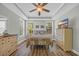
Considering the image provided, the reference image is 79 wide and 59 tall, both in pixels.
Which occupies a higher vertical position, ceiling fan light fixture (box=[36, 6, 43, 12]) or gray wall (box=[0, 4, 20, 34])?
ceiling fan light fixture (box=[36, 6, 43, 12])

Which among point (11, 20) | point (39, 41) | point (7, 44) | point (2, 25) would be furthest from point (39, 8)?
point (7, 44)

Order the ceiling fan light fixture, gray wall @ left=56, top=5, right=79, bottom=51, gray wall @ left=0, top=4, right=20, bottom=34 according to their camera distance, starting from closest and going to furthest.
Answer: gray wall @ left=0, top=4, right=20, bottom=34 → gray wall @ left=56, top=5, right=79, bottom=51 → the ceiling fan light fixture

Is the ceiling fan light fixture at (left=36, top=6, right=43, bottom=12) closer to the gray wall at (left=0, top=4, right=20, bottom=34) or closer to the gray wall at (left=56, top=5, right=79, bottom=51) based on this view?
the gray wall at (left=56, top=5, right=79, bottom=51)

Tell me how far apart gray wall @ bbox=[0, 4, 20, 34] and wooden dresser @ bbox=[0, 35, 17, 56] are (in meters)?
0.15

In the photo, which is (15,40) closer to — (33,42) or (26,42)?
(26,42)

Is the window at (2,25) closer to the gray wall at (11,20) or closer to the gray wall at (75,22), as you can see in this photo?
the gray wall at (11,20)

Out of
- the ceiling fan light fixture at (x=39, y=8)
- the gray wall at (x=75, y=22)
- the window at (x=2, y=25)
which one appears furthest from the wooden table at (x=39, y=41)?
the window at (x=2, y=25)

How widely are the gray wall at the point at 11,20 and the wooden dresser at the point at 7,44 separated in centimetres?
15

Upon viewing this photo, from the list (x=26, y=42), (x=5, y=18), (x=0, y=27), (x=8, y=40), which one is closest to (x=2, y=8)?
(x=5, y=18)

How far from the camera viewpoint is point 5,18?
8.93ft

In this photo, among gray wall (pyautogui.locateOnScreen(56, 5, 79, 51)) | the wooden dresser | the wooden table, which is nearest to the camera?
the wooden dresser

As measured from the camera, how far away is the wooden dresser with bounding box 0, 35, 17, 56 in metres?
2.60

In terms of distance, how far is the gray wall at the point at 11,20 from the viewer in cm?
270

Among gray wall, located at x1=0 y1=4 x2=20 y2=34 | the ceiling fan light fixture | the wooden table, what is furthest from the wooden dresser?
the ceiling fan light fixture
